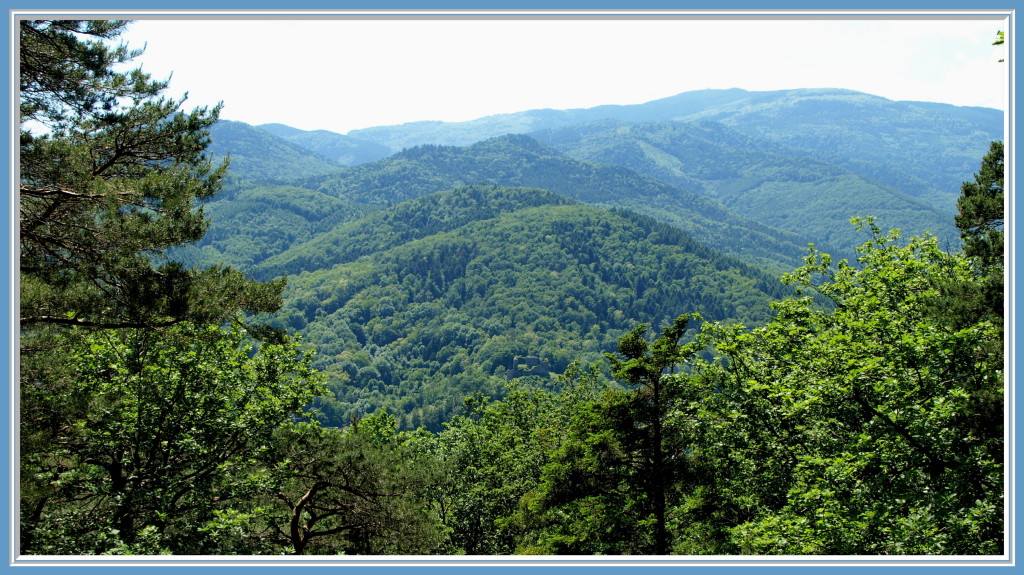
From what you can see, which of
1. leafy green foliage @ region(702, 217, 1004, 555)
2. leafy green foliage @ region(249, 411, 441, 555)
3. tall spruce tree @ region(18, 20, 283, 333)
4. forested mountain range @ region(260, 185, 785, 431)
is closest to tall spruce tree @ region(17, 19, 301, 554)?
tall spruce tree @ region(18, 20, 283, 333)

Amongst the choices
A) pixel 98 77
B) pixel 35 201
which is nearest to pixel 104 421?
pixel 35 201

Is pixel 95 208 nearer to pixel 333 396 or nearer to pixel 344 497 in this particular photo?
pixel 333 396

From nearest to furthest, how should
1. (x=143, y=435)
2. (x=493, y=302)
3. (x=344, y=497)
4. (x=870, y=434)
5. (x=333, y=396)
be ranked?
(x=870, y=434), (x=143, y=435), (x=344, y=497), (x=333, y=396), (x=493, y=302)

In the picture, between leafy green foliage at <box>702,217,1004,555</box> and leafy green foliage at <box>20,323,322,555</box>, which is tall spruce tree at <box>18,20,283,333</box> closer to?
leafy green foliage at <box>20,323,322,555</box>

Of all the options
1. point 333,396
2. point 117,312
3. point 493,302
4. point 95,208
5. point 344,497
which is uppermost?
point 95,208

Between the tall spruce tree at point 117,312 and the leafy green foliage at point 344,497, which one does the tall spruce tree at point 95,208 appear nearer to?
the tall spruce tree at point 117,312

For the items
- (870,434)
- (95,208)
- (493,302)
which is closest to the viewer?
(95,208)

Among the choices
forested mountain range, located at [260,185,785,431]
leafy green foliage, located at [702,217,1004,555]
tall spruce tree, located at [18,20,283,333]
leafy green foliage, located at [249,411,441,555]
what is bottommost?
forested mountain range, located at [260,185,785,431]

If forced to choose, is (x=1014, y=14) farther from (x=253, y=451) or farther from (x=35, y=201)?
(x=253, y=451)

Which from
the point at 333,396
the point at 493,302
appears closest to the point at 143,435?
the point at 333,396

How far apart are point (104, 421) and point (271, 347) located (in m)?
3.21

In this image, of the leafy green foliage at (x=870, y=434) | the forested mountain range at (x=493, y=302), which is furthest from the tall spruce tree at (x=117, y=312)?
the forested mountain range at (x=493, y=302)

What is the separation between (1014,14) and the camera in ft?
19.0

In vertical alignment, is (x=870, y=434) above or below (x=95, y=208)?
below
